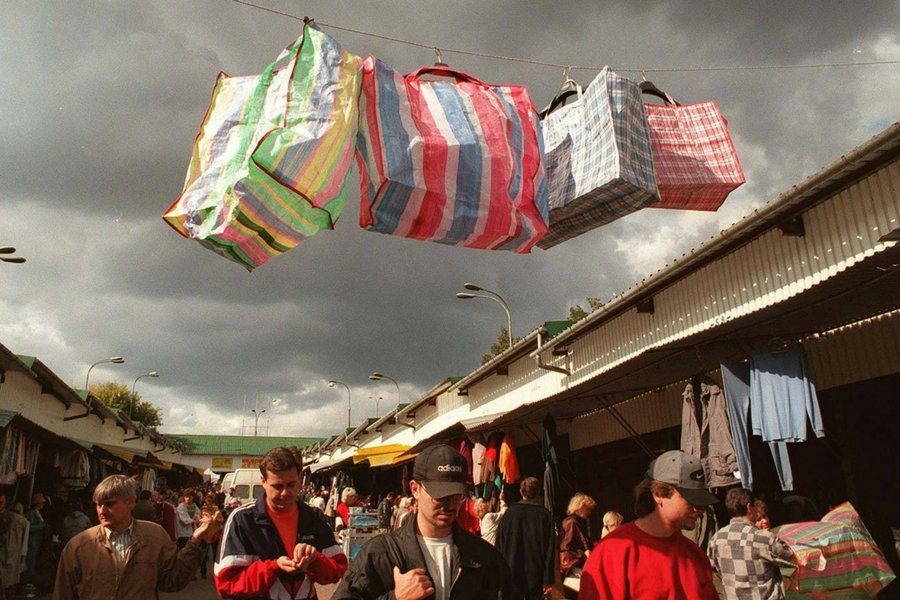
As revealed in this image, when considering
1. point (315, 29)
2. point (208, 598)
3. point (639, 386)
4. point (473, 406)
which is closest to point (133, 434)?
point (473, 406)

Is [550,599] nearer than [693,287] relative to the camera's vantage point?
Yes

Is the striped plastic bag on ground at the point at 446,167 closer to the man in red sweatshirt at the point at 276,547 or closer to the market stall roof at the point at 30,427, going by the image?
the man in red sweatshirt at the point at 276,547

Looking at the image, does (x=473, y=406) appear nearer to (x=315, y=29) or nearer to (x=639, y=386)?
Result: (x=639, y=386)

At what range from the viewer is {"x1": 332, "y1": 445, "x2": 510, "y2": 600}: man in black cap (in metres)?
2.88

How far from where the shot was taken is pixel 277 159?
194 inches

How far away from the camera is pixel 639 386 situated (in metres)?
10.3

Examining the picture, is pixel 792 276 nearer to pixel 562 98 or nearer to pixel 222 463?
pixel 562 98

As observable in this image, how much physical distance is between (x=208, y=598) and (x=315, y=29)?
1100 cm

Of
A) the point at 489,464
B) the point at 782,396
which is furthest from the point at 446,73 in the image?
the point at 489,464

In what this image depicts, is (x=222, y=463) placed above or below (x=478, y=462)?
above

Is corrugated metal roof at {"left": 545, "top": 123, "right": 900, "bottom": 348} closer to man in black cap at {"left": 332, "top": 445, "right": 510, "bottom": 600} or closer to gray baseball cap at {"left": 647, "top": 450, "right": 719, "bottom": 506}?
gray baseball cap at {"left": 647, "top": 450, "right": 719, "bottom": 506}

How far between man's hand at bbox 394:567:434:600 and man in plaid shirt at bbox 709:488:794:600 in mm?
3867

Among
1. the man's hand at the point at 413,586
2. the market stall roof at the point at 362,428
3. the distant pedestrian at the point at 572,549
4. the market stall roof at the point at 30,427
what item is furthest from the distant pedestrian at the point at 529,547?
the market stall roof at the point at 362,428

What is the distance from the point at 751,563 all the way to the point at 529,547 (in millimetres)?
2082
